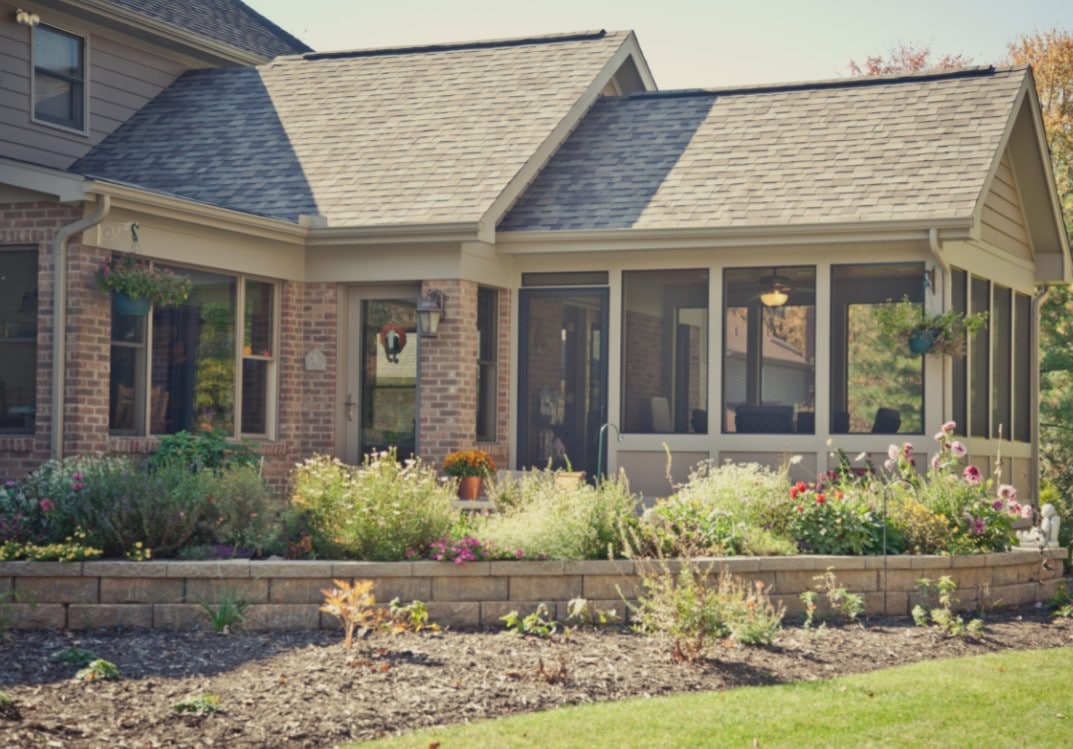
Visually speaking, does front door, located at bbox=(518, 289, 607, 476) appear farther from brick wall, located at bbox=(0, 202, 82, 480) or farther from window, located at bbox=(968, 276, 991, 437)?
brick wall, located at bbox=(0, 202, 82, 480)

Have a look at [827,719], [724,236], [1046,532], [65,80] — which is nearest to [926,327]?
[724,236]

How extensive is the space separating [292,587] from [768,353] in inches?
260

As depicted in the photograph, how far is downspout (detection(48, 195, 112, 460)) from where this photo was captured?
12055 mm

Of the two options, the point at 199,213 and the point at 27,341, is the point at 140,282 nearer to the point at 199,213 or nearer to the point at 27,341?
the point at 199,213

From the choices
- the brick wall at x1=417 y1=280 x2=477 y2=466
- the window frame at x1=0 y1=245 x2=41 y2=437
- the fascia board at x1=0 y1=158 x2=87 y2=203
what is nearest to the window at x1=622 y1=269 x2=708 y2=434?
the brick wall at x1=417 y1=280 x2=477 y2=466

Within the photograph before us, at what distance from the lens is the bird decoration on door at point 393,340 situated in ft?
47.6

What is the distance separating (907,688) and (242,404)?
8390 mm

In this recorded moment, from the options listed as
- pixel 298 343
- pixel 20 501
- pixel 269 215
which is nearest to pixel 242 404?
pixel 298 343

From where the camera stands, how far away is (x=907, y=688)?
7.25 metres

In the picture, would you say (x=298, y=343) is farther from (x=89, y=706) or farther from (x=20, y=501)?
(x=89, y=706)

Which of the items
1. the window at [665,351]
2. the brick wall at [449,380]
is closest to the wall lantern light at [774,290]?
the window at [665,351]

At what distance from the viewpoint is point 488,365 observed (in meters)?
14.7

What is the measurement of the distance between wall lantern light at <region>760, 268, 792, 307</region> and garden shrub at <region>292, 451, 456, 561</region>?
5.23 meters

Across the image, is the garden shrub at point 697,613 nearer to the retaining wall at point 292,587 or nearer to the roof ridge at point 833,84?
the retaining wall at point 292,587
